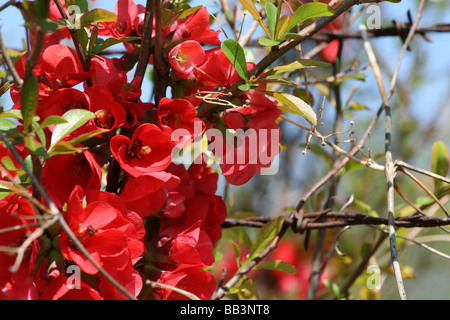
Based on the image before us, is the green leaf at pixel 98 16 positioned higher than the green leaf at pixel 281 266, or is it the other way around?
the green leaf at pixel 98 16

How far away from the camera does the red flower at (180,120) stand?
68 centimetres

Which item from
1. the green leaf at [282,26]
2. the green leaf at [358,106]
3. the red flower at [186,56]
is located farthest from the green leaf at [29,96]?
the green leaf at [358,106]

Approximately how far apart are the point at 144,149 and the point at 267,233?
32cm

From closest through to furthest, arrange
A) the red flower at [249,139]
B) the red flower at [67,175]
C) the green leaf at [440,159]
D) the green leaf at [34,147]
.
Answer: the green leaf at [34,147] < the red flower at [67,175] < the red flower at [249,139] < the green leaf at [440,159]

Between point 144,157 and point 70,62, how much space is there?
17 centimetres

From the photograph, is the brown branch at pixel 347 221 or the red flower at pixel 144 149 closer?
the red flower at pixel 144 149

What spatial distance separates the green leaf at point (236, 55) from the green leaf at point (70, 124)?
0.65ft

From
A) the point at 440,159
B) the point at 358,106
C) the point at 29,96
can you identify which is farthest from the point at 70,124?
the point at 358,106

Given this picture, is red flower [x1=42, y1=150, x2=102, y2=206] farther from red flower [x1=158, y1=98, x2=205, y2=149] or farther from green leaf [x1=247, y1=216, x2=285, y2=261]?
green leaf [x1=247, y1=216, x2=285, y2=261]

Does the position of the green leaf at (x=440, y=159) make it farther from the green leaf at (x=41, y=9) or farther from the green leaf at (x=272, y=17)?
the green leaf at (x=41, y=9)

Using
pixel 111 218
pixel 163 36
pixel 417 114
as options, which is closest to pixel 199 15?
pixel 163 36

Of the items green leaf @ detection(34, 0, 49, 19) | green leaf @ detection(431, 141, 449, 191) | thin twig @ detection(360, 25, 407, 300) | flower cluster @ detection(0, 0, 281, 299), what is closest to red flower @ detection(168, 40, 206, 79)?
flower cluster @ detection(0, 0, 281, 299)
